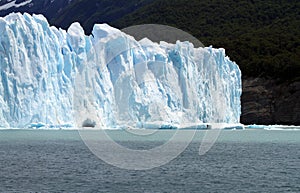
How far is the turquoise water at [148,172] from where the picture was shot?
607 inches

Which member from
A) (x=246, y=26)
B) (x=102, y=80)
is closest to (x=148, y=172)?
(x=102, y=80)

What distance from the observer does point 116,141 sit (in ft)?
97.9

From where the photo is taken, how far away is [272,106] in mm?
58562

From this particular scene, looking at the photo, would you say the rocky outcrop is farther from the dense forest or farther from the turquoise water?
the turquoise water

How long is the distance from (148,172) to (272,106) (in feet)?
137

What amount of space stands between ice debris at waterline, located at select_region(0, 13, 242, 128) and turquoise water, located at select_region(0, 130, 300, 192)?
8979 millimetres

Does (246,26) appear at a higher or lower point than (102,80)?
higher

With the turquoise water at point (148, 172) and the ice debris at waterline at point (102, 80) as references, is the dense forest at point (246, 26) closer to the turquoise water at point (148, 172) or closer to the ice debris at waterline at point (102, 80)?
Result: the ice debris at waterline at point (102, 80)

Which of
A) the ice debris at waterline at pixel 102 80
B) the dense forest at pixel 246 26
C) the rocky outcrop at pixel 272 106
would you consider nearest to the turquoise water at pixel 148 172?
the ice debris at waterline at pixel 102 80

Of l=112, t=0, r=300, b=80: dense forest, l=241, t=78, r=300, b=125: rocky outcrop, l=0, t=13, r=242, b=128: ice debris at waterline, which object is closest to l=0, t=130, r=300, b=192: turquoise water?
l=0, t=13, r=242, b=128: ice debris at waterline

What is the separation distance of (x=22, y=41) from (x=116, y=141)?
9.35m

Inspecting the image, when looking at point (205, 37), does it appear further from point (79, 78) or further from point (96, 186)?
point (96, 186)

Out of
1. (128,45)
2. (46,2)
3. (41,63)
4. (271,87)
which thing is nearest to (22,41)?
(41,63)

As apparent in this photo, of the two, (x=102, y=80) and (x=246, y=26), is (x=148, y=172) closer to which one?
(x=102, y=80)
